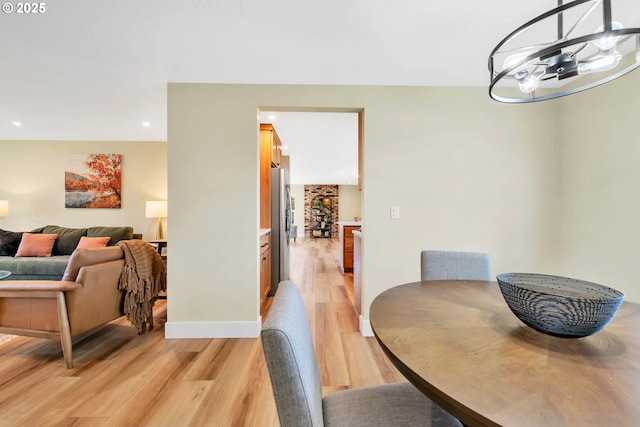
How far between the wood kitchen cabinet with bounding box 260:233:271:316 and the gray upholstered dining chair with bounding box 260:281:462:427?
204 centimetres

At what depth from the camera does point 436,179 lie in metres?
2.45

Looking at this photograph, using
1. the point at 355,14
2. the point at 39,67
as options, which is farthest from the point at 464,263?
the point at 39,67

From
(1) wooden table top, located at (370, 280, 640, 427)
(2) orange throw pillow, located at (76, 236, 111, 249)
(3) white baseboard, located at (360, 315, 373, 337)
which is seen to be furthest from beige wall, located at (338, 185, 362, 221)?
(1) wooden table top, located at (370, 280, 640, 427)

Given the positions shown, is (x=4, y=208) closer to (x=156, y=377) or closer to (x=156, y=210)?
(x=156, y=210)

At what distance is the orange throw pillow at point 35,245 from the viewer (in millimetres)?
3662

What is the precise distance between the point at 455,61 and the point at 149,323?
11.5ft

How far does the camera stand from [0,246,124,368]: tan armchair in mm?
1897

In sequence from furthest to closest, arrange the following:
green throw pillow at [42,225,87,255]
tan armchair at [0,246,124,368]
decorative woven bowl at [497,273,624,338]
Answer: green throw pillow at [42,225,87,255]
tan armchair at [0,246,124,368]
decorative woven bowl at [497,273,624,338]

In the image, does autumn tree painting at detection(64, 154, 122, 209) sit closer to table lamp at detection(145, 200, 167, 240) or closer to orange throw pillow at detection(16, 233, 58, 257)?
orange throw pillow at detection(16, 233, 58, 257)

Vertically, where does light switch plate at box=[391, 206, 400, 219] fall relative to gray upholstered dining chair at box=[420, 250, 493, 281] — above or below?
above

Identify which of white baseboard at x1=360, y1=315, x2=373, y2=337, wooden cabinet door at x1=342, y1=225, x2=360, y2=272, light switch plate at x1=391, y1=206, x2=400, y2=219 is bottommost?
white baseboard at x1=360, y1=315, x2=373, y2=337

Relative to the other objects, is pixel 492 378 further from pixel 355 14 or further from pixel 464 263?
pixel 355 14

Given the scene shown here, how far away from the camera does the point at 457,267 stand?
1.61m

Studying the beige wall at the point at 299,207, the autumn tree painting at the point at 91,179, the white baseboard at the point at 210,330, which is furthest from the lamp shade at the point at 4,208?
the beige wall at the point at 299,207
